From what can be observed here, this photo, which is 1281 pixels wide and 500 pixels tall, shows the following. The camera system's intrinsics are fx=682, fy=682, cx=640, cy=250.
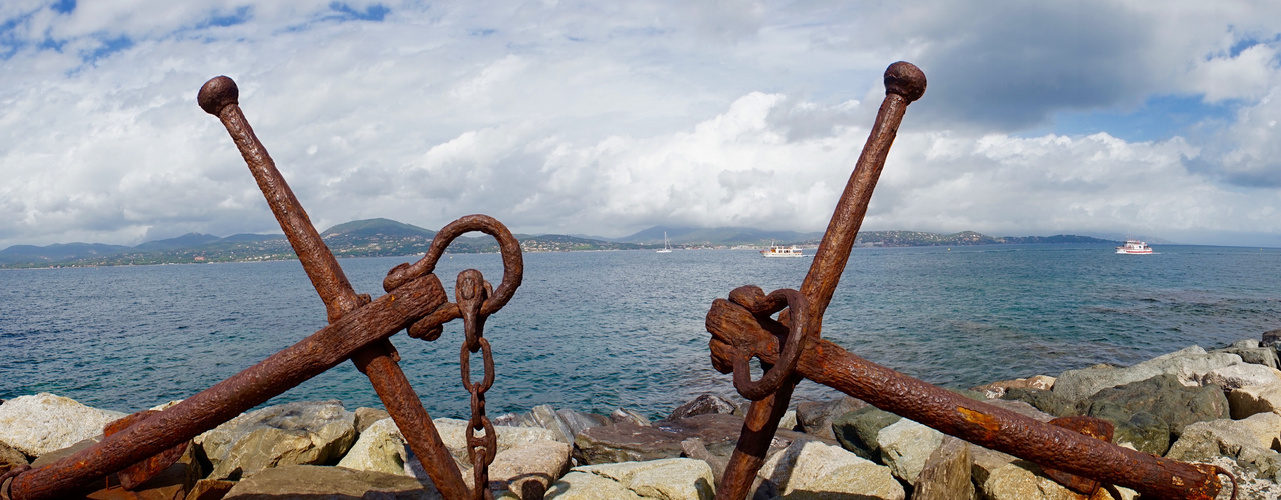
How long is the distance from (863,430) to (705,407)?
6.20m

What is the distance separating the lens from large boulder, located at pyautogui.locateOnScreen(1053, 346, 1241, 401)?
11.9m

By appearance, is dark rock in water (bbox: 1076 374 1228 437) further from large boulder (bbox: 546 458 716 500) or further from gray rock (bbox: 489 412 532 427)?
gray rock (bbox: 489 412 532 427)

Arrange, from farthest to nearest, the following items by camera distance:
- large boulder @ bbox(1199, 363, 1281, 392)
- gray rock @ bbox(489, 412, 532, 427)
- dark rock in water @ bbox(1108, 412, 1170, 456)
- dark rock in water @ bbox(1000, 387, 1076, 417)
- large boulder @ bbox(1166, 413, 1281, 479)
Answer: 1. gray rock @ bbox(489, 412, 532, 427)
2. large boulder @ bbox(1199, 363, 1281, 392)
3. dark rock in water @ bbox(1000, 387, 1076, 417)
4. dark rock in water @ bbox(1108, 412, 1170, 456)
5. large boulder @ bbox(1166, 413, 1281, 479)

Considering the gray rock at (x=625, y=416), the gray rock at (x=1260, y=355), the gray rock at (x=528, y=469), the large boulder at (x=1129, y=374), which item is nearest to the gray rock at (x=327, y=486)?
the gray rock at (x=528, y=469)

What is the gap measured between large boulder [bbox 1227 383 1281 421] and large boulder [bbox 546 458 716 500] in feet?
27.8

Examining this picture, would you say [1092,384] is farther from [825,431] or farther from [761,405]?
[761,405]

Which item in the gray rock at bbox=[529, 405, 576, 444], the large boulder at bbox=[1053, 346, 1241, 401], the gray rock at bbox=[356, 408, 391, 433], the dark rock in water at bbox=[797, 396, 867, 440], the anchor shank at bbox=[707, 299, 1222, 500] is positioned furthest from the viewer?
the large boulder at bbox=[1053, 346, 1241, 401]

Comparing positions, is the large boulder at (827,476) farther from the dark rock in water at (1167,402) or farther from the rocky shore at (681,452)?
the dark rock in water at (1167,402)

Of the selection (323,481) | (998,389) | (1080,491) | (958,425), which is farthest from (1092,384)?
(323,481)

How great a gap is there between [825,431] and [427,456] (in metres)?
7.69

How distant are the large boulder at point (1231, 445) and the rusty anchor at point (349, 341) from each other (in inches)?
275

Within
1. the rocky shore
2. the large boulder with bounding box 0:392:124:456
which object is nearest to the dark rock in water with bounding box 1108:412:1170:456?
the rocky shore

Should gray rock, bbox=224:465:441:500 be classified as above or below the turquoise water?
above

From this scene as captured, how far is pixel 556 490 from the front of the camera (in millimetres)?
5082
